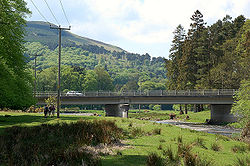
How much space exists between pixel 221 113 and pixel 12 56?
51447mm

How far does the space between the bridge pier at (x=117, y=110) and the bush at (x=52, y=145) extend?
5044cm

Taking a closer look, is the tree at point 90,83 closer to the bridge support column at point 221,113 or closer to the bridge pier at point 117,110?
the bridge pier at point 117,110

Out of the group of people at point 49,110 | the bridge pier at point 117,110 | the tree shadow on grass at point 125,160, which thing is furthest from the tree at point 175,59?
the tree shadow on grass at point 125,160

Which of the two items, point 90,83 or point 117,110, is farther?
point 90,83

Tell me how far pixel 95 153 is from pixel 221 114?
61.3m

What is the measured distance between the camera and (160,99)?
237ft

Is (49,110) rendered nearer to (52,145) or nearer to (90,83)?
(52,145)

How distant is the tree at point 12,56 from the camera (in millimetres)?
30688

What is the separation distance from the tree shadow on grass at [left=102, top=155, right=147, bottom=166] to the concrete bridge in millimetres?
56042

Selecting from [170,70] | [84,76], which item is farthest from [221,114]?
[84,76]

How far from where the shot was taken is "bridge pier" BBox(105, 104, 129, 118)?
235ft

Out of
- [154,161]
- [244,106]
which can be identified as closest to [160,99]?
[244,106]

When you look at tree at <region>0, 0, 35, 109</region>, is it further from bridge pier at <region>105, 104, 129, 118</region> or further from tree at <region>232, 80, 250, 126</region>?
bridge pier at <region>105, 104, 129, 118</region>

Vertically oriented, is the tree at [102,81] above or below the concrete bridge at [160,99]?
above
